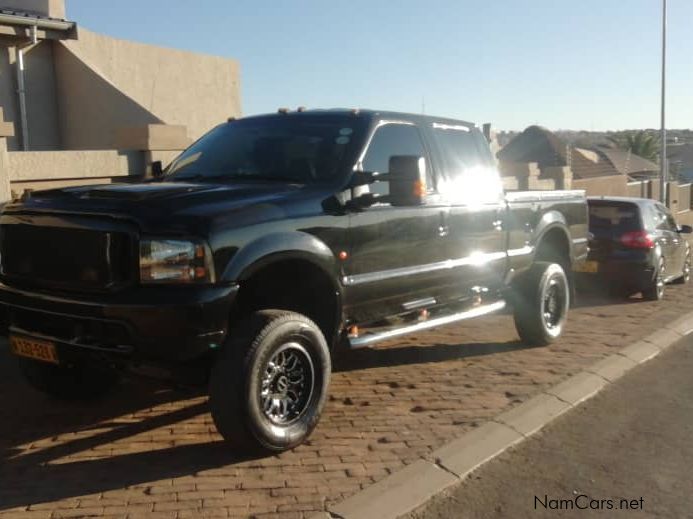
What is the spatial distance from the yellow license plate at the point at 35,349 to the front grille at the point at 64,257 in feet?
1.11

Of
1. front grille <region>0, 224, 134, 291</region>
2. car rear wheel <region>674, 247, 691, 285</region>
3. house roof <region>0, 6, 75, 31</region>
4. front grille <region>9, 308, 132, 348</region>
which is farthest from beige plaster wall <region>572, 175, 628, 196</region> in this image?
front grille <region>9, 308, 132, 348</region>

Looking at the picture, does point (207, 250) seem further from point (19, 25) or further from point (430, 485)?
point (19, 25)

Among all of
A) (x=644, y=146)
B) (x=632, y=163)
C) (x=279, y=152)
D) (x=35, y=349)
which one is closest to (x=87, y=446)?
(x=35, y=349)

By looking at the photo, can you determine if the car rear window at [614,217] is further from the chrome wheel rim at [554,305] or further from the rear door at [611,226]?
the chrome wheel rim at [554,305]

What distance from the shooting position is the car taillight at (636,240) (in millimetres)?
11008

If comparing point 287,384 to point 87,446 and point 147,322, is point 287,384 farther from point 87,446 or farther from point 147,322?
point 87,446

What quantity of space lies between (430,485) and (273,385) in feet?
3.60

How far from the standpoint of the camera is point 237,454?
15.5 ft

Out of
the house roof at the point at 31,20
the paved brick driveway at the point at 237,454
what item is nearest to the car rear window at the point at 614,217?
the paved brick driveway at the point at 237,454

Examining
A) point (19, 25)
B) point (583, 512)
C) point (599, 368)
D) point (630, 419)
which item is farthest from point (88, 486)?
point (19, 25)

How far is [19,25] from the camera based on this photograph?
12352 millimetres

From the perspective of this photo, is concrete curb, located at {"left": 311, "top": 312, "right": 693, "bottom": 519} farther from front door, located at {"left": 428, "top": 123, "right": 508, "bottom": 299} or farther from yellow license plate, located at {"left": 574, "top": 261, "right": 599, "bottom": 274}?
yellow license plate, located at {"left": 574, "top": 261, "right": 599, "bottom": 274}

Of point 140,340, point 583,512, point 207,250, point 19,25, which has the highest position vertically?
point 19,25

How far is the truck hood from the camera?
4.34 metres
